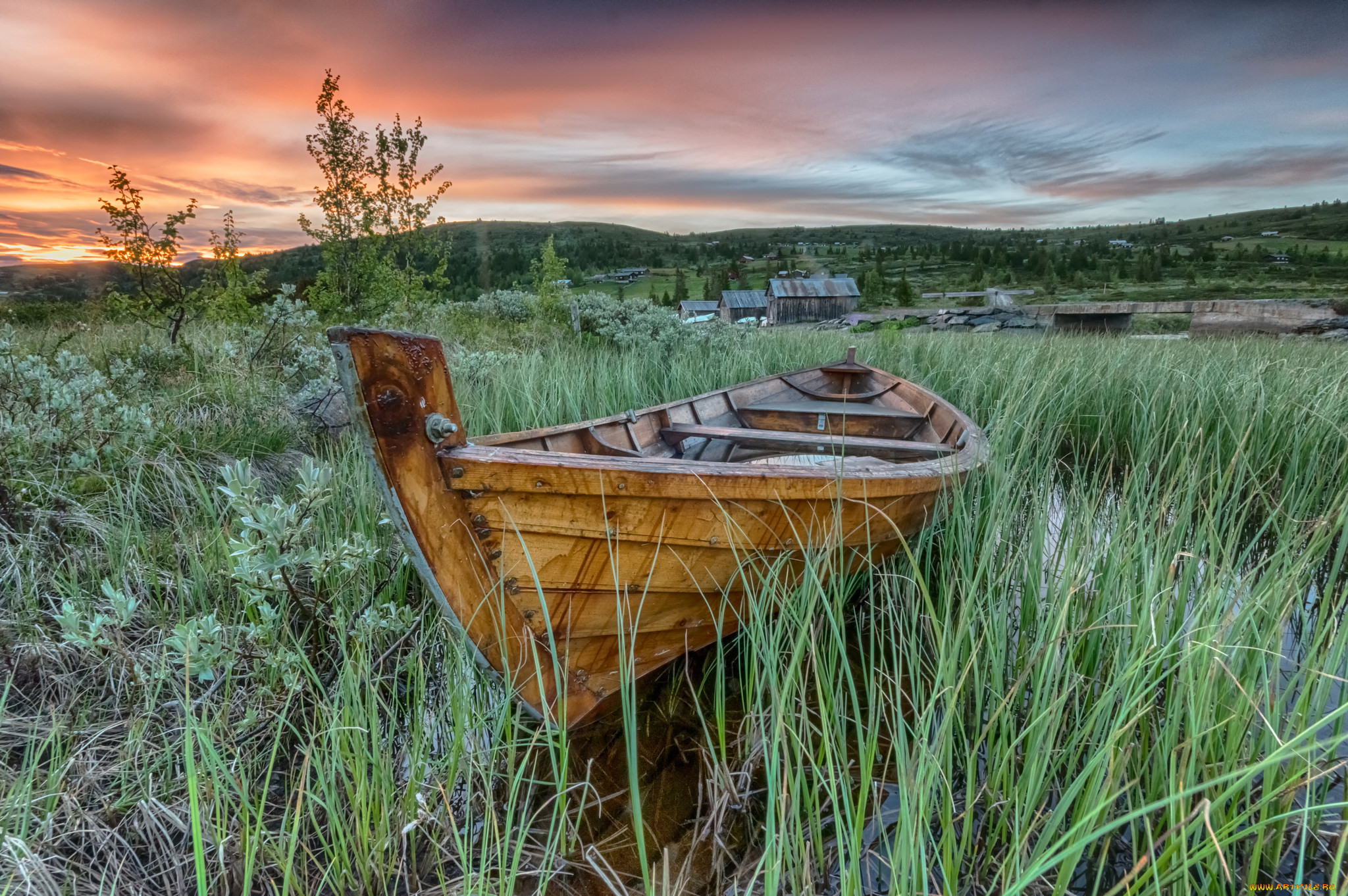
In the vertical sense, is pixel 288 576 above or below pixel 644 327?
below

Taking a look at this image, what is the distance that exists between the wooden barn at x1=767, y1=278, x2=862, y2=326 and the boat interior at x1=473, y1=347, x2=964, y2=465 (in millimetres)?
29210

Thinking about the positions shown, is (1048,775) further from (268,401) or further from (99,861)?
(268,401)

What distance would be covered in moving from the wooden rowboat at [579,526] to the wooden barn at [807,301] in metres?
32.8

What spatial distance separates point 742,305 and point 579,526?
118 feet

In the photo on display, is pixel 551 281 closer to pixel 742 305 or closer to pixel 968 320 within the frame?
pixel 968 320

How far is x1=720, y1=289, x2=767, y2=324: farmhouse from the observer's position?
3644 cm

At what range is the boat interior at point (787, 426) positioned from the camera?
3.19 meters

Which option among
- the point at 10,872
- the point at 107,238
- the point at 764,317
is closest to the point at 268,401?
the point at 107,238

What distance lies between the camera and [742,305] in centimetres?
3644

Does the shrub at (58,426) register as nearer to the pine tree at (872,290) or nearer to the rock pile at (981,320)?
the rock pile at (981,320)

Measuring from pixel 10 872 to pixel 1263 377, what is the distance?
25.0 ft

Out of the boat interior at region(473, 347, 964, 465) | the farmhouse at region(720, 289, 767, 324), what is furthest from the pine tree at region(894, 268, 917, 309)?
the boat interior at region(473, 347, 964, 465)


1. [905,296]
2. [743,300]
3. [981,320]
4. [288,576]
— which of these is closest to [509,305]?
[288,576]

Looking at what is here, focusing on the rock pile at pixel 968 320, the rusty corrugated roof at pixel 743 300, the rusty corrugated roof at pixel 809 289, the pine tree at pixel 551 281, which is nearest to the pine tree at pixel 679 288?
the rusty corrugated roof at pixel 743 300
